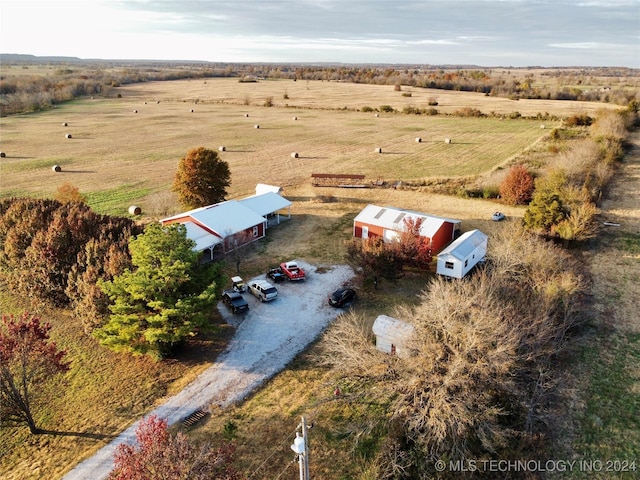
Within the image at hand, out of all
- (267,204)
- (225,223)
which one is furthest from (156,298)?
(267,204)

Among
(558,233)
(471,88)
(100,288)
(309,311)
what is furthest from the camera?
(471,88)

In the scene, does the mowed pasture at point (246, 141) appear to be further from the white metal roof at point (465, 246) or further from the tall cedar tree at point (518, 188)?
the white metal roof at point (465, 246)

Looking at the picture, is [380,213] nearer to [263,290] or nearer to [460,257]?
[460,257]

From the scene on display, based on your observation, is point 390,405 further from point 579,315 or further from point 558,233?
point 558,233

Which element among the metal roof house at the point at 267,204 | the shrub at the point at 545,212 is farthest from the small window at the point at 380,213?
the shrub at the point at 545,212

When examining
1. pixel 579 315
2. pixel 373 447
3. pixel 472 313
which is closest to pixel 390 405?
pixel 373 447

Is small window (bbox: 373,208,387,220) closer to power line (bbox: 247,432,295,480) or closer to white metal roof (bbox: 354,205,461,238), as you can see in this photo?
white metal roof (bbox: 354,205,461,238)
